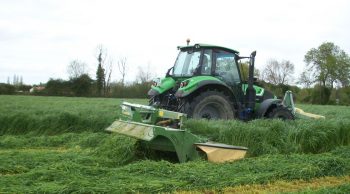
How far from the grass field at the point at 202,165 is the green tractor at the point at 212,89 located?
989mm

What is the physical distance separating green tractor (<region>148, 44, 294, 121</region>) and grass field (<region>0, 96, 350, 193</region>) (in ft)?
3.24

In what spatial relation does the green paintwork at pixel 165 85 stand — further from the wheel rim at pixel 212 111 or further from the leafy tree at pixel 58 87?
the leafy tree at pixel 58 87

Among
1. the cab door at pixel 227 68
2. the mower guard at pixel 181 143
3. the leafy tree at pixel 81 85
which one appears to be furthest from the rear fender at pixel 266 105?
the leafy tree at pixel 81 85

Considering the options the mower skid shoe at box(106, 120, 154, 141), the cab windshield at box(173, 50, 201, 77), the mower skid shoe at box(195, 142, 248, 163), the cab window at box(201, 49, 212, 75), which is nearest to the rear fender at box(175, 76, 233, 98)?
the cab window at box(201, 49, 212, 75)

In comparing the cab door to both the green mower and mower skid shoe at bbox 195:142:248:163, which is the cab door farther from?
mower skid shoe at bbox 195:142:248:163

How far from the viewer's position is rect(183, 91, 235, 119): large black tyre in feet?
31.6

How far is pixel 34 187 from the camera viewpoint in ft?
17.5

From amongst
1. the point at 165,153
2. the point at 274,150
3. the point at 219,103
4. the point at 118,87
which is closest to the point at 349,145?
the point at 274,150

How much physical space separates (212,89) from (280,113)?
2.06m

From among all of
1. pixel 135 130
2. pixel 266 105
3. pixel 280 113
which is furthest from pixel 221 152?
pixel 280 113

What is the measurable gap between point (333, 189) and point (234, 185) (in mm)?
1233

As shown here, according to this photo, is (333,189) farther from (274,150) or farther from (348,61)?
(348,61)

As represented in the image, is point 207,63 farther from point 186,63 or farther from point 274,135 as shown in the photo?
point 274,135

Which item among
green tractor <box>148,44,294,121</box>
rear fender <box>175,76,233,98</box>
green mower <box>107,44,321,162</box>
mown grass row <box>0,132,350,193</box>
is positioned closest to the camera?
mown grass row <box>0,132,350,193</box>
